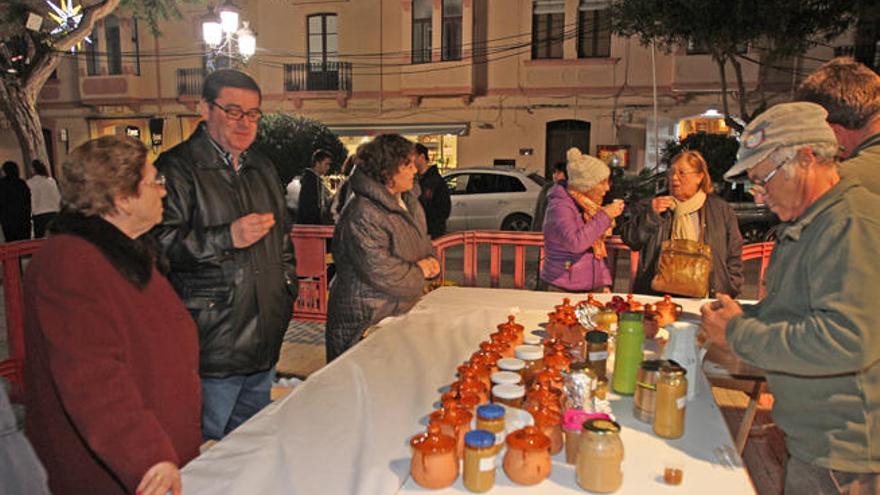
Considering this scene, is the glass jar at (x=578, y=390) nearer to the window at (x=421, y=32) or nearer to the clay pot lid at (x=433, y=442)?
the clay pot lid at (x=433, y=442)

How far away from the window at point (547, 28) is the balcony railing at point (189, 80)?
11.7 metres

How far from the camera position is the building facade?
1712cm

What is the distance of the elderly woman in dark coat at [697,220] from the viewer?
355 cm

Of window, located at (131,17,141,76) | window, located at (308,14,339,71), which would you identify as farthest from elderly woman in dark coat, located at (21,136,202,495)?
window, located at (131,17,141,76)

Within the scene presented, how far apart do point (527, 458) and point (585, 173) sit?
2.49m

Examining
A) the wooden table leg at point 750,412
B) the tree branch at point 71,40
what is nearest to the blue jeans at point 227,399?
the wooden table leg at point 750,412

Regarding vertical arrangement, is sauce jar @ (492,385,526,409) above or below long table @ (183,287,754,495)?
above

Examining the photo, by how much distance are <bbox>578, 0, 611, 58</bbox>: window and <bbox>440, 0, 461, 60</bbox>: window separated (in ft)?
11.7

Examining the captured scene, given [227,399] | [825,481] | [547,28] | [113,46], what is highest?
[113,46]

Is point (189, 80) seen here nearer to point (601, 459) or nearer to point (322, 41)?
point (322, 41)

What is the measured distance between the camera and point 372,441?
1.75 meters

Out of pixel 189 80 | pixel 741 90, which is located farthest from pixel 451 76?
pixel 189 80

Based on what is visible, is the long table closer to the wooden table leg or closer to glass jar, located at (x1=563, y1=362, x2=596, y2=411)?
glass jar, located at (x1=563, y1=362, x2=596, y2=411)

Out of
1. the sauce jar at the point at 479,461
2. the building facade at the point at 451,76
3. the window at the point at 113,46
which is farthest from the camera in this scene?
the window at the point at 113,46
